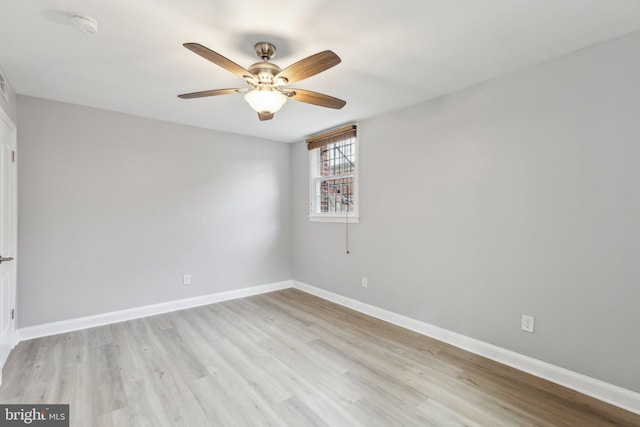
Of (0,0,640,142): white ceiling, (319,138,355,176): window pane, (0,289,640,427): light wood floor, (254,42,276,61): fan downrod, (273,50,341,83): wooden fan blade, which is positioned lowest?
(0,289,640,427): light wood floor

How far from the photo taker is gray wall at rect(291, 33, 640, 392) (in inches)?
77.2

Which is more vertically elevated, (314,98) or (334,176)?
(314,98)

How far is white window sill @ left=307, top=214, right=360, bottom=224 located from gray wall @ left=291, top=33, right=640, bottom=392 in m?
0.33

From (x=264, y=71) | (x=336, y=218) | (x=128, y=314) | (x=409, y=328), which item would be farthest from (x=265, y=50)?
(x=128, y=314)

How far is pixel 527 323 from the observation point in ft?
7.77

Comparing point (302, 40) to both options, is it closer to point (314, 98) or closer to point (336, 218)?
point (314, 98)

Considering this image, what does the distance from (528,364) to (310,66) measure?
2.74 meters

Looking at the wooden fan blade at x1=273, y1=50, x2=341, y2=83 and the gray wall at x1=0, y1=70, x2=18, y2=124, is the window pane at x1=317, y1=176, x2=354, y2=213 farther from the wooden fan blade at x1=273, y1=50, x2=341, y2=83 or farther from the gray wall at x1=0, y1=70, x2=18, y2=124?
the gray wall at x1=0, y1=70, x2=18, y2=124

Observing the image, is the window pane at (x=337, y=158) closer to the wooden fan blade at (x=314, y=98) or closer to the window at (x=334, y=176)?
the window at (x=334, y=176)

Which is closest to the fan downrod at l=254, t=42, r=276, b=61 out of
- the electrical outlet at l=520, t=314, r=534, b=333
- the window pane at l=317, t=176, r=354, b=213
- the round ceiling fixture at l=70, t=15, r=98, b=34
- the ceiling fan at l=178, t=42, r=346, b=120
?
the ceiling fan at l=178, t=42, r=346, b=120

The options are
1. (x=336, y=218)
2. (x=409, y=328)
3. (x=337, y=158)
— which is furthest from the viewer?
(x=337, y=158)

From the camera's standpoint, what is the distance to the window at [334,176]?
12.8 ft

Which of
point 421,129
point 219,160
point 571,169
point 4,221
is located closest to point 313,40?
point 421,129

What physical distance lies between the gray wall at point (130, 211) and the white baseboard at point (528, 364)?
7.39 feet
